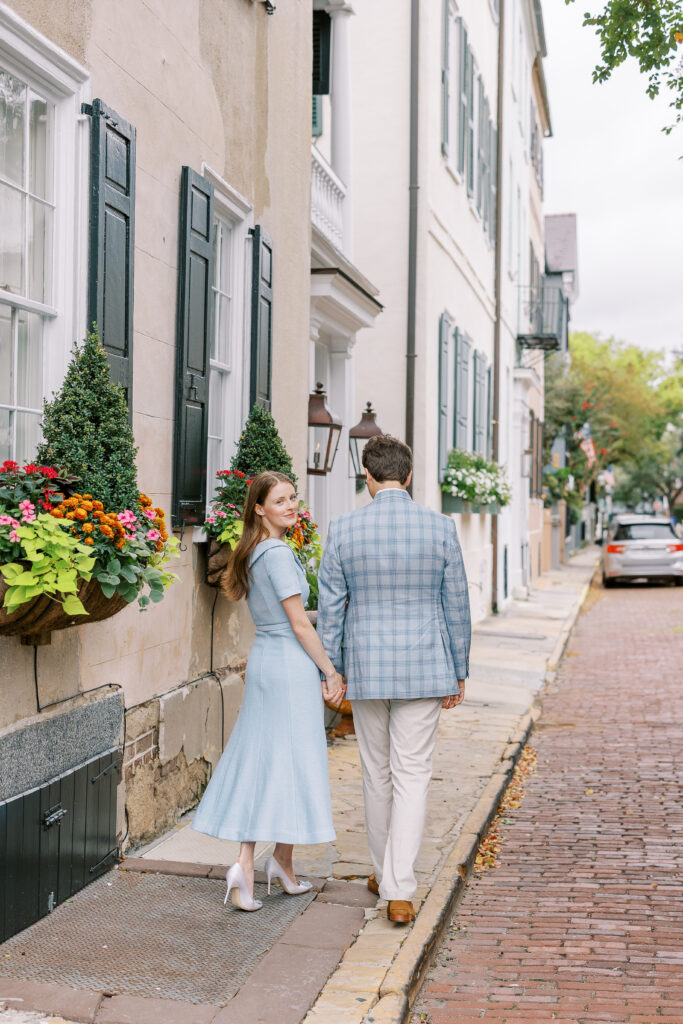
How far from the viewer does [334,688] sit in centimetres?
475

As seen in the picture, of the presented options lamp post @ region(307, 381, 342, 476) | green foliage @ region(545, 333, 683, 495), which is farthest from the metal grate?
green foliage @ region(545, 333, 683, 495)

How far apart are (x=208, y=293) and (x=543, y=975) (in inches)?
145

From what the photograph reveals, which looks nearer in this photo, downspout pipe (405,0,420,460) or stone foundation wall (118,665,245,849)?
stone foundation wall (118,665,245,849)

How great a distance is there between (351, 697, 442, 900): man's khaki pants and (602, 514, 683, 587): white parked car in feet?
73.3

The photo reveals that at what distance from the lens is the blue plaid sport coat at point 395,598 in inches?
185

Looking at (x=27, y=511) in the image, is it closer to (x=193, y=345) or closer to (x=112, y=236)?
(x=112, y=236)

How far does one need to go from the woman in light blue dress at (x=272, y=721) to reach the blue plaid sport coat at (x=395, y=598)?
0.52ft

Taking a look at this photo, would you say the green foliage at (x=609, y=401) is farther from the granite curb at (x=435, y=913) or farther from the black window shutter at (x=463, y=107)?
the granite curb at (x=435, y=913)

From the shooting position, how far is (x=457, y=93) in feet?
48.8

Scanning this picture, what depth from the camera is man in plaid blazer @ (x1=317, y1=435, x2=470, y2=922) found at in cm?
469

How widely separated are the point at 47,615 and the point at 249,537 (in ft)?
3.08

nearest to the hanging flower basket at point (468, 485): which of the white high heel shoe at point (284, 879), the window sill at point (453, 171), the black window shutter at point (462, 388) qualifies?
the black window shutter at point (462, 388)

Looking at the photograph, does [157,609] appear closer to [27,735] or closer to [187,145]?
[27,735]

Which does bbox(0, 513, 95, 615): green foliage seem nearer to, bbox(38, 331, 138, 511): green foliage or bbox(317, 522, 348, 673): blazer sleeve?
bbox(38, 331, 138, 511): green foliage
